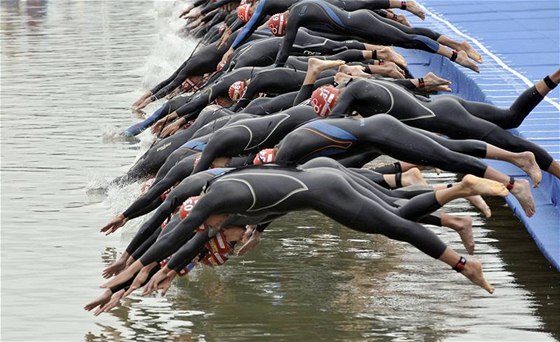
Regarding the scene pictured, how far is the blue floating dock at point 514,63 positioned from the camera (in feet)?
33.4

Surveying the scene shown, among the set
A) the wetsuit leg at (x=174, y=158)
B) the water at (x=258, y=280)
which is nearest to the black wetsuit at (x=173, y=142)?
the water at (x=258, y=280)

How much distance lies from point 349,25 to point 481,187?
4.89 meters

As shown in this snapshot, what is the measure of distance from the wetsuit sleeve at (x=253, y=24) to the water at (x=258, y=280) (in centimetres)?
183

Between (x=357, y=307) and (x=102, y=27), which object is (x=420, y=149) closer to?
(x=357, y=307)

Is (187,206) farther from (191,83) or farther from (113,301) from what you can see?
(191,83)

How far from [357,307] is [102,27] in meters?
17.9

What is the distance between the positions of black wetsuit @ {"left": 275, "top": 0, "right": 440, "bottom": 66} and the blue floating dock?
2.77 ft

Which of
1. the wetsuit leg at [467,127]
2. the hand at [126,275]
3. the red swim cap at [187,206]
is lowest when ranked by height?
the hand at [126,275]

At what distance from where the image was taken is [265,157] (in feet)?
30.9

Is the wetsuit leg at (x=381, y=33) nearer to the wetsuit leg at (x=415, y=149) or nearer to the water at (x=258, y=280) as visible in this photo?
the water at (x=258, y=280)

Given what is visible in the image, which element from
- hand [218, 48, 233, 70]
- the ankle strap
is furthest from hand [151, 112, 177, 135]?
the ankle strap

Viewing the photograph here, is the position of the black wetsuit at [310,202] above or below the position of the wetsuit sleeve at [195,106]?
above

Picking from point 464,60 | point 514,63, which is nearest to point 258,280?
point 464,60

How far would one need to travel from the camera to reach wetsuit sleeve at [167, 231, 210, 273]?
29.1 ft
